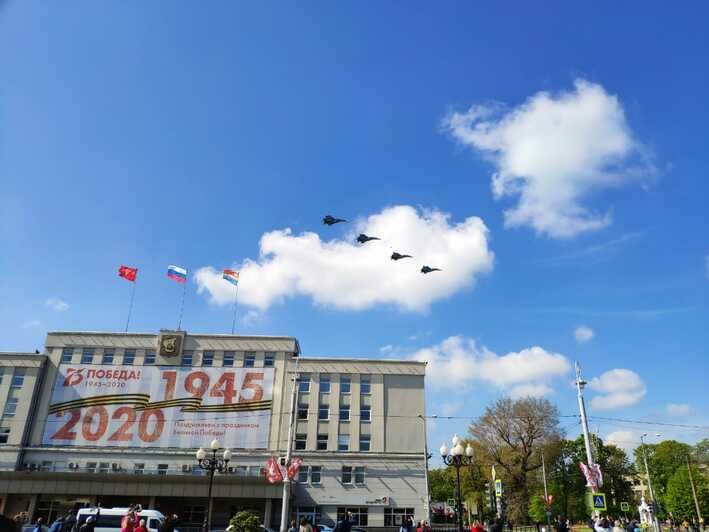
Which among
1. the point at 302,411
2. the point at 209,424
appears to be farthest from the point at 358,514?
the point at 209,424

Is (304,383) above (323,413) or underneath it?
above

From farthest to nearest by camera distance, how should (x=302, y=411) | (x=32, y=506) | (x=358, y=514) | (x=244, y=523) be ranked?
(x=302, y=411) < (x=358, y=514) < (x=32, y=506) < (x=244, y=523)

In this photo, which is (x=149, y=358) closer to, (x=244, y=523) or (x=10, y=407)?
(x=10, y=407)

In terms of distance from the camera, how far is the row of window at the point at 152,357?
5003cm

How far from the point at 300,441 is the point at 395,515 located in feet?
35.7

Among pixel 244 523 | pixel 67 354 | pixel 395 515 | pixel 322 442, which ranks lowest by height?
pixel 395 515

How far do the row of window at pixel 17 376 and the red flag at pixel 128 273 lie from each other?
12427 mm

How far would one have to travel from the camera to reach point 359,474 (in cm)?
4722

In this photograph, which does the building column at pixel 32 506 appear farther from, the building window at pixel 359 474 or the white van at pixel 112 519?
the building window at pixel 359 474

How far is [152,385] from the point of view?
161 ft

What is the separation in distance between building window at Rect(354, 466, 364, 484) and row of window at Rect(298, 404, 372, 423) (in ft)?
14.4

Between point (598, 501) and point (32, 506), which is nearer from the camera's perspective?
point (598, 501)

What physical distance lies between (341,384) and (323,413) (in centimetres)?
331

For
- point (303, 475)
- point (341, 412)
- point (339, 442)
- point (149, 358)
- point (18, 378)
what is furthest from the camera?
point (149, 358)
